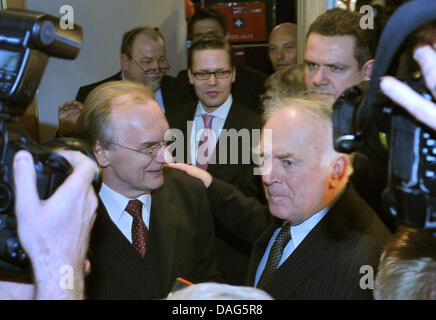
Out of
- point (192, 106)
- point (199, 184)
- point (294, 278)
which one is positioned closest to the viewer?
Result: point (294, 278)

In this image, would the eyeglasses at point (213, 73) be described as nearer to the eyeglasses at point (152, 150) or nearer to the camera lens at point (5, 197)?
the eyeglasses at point (152, 150)

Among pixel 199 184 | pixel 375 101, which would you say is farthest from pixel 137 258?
pixel 375 101

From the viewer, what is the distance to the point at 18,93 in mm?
1008

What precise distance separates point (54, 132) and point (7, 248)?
213 cm

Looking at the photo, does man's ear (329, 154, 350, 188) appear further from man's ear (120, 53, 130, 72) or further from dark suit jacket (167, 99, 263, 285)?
man's ear (120, 53, 130, 72)

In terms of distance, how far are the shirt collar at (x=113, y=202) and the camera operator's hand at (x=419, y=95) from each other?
1.31 metres

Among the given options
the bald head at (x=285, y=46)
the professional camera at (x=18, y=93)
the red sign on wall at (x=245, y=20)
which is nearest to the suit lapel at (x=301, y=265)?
the professional camera at (x=18, y=93)

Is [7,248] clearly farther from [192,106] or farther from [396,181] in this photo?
[192,106]

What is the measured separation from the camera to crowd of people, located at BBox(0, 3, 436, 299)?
0.97 metres

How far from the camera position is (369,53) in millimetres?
2115

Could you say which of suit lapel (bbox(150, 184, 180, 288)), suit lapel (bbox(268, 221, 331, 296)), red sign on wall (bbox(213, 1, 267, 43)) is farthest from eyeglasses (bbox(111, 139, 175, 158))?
red sign on wall (bbox(213, 1, 267, 43))

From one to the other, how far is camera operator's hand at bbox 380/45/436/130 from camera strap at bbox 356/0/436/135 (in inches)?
1.4

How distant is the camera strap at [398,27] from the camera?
2.36ft
